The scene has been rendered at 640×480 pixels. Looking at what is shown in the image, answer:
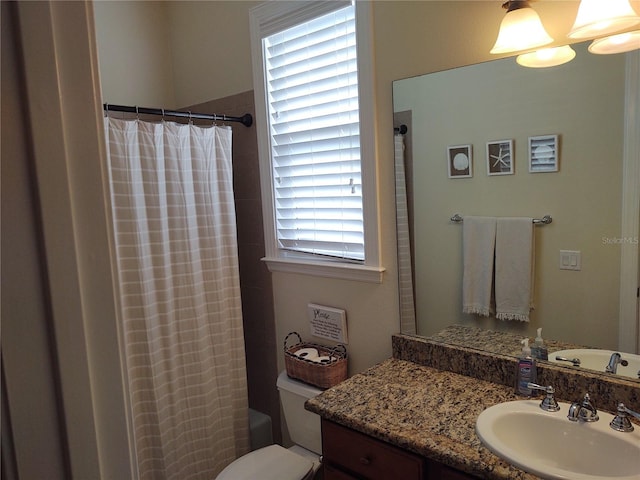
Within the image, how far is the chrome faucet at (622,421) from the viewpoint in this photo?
1.25m

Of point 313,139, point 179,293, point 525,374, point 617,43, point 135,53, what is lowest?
point 525,374

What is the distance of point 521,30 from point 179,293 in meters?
1.73

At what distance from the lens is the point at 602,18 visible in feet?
4.09

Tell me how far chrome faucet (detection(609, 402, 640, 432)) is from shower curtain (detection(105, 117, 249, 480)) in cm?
165

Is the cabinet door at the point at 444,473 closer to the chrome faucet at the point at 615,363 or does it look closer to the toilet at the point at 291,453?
the chrome faucet at the point at 615,363

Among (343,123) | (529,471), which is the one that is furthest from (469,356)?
(343,123)

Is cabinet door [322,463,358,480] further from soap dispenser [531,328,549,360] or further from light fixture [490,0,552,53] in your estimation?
light fixture [490,0,552,53]

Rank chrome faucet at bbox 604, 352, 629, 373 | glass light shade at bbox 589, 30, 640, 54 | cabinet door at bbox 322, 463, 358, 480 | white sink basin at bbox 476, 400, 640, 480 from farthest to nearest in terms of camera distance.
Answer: cabinet door at bbox 322, 463, 358, 480
chrome faucet at bbox 604, 352, 629, 373
glass light shade at bbox 589, 30, 640, 54
white sink basin at bbox 476, 400, 640, 480

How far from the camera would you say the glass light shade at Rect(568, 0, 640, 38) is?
1.23 m

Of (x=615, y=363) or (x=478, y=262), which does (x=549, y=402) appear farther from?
(x=478, y=262)

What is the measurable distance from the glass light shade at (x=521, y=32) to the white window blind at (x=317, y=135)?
64 cm

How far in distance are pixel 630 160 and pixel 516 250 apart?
0.44m

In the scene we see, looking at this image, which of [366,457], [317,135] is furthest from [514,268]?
[317,135]

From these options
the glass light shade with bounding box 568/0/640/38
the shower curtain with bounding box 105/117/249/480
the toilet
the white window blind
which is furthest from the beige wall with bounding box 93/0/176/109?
the glass light shade with bounding box 568/0/640/38
